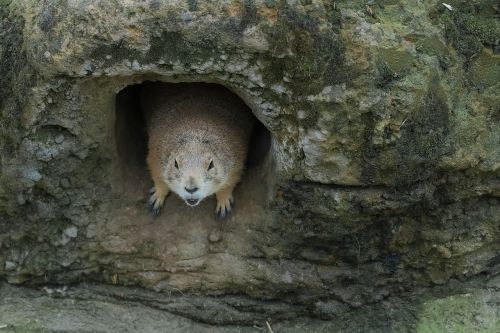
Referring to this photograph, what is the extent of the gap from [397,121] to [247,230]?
172 cm

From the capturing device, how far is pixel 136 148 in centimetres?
611

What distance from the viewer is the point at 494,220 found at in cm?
512

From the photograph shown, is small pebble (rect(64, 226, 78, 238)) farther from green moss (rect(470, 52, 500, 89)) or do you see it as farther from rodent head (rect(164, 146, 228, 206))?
green moss (rect(470, 52, 500, 89))

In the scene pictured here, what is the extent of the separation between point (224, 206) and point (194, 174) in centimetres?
56

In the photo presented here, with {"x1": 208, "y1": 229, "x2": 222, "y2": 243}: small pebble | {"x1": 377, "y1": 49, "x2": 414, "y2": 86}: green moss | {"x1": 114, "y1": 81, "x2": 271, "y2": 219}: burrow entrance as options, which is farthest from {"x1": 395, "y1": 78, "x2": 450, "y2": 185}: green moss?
{"x1": 208, "y1": 229, "x2": 222, "y2": 243}: small pebble

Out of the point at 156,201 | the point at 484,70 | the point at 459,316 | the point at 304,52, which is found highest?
the point at 484,70

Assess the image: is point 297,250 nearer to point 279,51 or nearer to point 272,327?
point 272,327

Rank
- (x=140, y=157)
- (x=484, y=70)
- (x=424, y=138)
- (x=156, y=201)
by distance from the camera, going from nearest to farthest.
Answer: (x=424, y=138), (x=484, y=70), (x=156, y=201), (x=140, y=157)

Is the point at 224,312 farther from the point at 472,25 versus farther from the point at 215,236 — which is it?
the point at 472,25

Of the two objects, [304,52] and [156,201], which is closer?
[304,52]

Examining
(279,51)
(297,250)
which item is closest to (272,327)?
(297,250)

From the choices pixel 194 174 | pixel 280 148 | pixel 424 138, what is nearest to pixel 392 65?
pixel 424 138

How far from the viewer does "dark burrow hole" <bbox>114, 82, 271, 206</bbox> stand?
18.8 ft

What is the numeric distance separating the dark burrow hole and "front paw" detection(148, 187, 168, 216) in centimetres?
11
